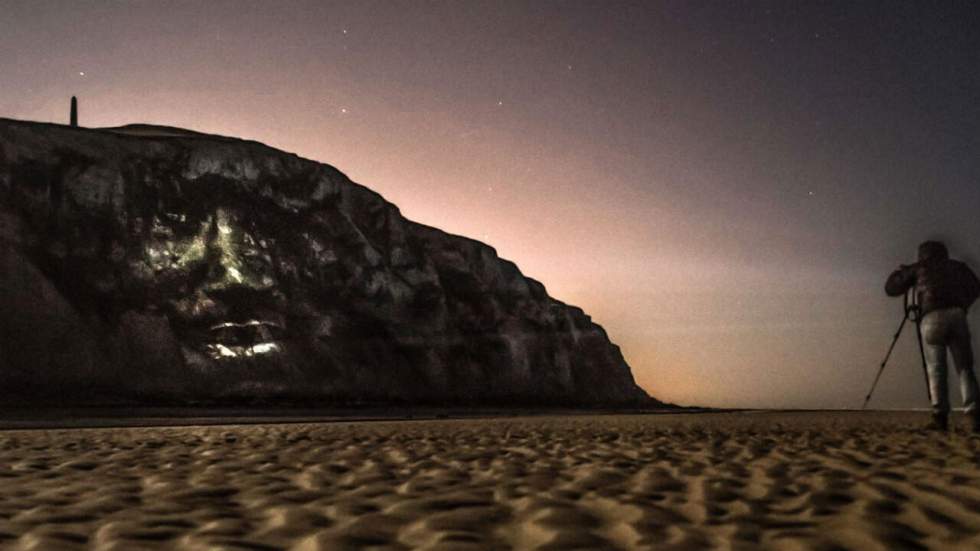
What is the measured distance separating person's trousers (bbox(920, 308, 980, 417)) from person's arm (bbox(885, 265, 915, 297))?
0.74 m

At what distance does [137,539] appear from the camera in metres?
4.43

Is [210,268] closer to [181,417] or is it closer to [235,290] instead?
[235,290]

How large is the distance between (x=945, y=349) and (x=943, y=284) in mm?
962

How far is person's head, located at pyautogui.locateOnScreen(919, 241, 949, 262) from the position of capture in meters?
12.6

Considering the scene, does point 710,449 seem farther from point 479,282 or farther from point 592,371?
point 592,371

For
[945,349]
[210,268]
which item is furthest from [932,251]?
[210,268]

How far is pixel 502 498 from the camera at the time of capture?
5695 mm

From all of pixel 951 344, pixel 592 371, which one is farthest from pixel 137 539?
pixel 592 371

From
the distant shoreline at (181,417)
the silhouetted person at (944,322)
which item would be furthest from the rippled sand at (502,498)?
the distant shoreline at (181,417)

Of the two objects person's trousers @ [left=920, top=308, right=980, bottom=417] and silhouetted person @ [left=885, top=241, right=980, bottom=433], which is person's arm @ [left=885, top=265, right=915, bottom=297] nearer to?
silhouetted person @ [left=885, top=241, right=980, bottom=433]

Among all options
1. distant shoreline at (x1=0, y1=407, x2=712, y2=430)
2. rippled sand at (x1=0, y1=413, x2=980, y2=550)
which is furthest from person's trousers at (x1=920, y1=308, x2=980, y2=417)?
distant shoreline at (x1=0, y1=407, x2=712, y2=430)

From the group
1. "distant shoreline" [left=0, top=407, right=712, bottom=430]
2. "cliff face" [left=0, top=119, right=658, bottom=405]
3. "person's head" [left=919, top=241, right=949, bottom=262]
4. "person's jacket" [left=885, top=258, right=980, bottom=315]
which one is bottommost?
"distant shoreline" [left=0, top=407, right=712, bottom=430]

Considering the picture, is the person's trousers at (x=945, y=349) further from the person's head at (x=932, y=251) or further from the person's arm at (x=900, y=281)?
the person's head at (x=932, y=251)

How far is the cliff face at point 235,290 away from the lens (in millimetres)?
50156
